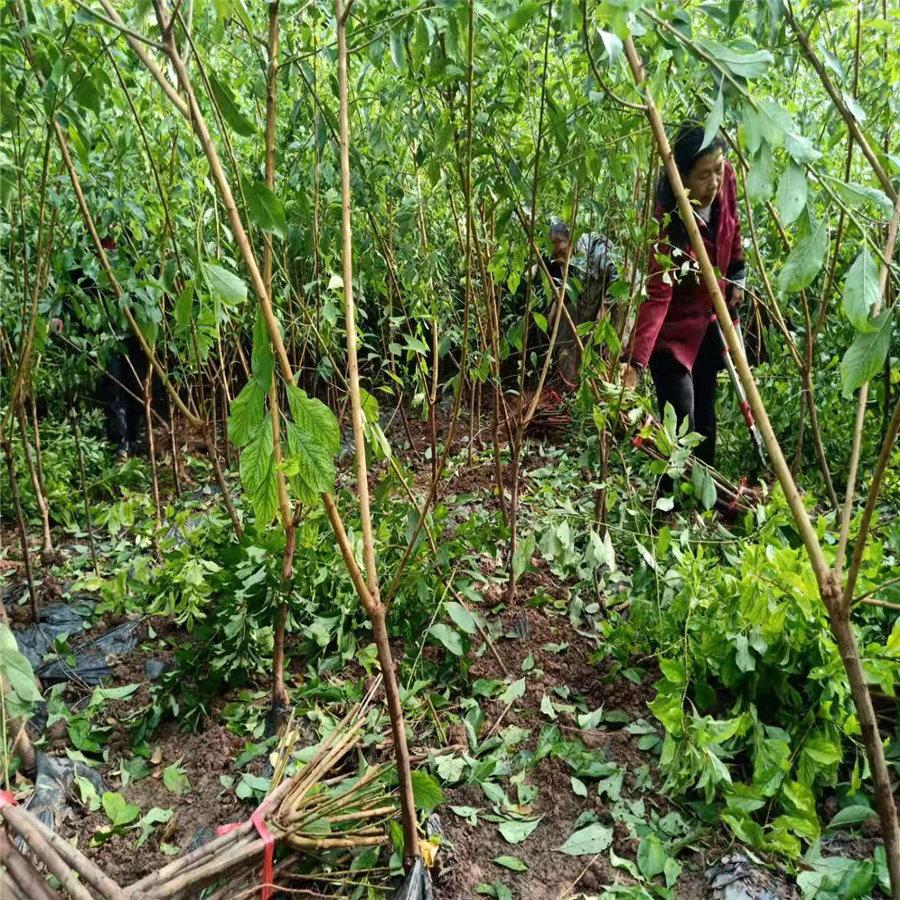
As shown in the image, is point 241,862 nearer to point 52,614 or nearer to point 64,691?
point 64,691

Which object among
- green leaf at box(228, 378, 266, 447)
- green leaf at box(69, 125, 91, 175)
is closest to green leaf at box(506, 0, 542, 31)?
green leaf at box(228, 378, 266, 447)

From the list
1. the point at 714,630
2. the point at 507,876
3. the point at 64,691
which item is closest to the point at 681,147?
the point at 714,630

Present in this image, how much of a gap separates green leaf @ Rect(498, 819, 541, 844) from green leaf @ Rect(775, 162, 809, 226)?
1.42m

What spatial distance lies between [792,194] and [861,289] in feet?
0.47

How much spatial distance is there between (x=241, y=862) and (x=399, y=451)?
319 centimetres

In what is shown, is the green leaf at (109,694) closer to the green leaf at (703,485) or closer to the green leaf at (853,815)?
the green leaf at (703,485)

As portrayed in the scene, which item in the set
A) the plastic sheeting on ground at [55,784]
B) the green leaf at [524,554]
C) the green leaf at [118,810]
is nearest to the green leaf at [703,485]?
the green leaf at [524,554]

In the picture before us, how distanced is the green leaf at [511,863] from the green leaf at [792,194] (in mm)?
1415

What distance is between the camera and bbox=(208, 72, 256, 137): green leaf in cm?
105

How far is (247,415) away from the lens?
100cm

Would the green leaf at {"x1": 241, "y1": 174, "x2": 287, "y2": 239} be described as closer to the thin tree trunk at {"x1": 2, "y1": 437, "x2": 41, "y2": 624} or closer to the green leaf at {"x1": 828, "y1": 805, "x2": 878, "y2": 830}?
the green leaf at {"x1": 828, "y1": 805, "x2": 878, "y2": 830}

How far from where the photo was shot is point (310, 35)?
193 cm

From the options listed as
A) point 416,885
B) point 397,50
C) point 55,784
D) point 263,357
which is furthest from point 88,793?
point 397,50

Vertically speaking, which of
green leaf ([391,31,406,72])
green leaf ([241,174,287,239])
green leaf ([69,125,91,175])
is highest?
green leaf ([391,31,406,72])
